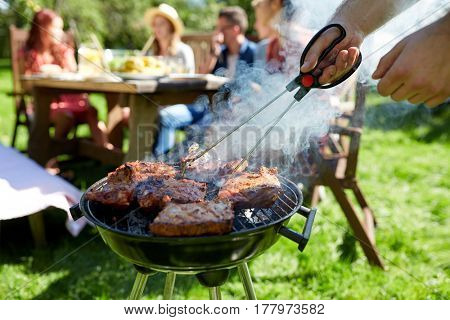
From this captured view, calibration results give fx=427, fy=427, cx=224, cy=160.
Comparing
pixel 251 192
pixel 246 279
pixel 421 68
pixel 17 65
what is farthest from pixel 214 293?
pixel 17 65

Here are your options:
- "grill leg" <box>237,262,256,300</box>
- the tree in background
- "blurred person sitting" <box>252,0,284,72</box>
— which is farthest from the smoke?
the tree in background

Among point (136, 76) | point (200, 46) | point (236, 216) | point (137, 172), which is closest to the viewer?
point (236, 216)

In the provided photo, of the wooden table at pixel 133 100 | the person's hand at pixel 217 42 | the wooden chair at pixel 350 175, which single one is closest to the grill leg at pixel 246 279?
the wooden chair at pixel 350 175

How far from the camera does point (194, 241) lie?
126cm

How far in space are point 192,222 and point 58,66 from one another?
3698 millimetres

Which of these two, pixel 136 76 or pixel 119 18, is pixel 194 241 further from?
pixel 119 18

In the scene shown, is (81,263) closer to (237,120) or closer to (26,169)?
(26,169)

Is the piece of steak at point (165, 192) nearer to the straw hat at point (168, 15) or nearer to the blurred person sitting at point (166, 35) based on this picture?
the blurred person sitting at point (166, 35)

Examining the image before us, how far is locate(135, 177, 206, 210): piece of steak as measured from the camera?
1.47 metres

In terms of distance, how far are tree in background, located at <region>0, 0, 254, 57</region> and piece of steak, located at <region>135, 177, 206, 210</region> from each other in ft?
41.1

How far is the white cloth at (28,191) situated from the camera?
2.38m

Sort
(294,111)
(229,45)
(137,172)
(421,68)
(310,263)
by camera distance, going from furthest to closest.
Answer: (229,45), (310,263), (294,111), (137,172), (421,68)

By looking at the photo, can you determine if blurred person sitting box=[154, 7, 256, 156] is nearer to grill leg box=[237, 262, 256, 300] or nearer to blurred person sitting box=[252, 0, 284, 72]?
blurred person sitting box=[252, 0, 284, 72]

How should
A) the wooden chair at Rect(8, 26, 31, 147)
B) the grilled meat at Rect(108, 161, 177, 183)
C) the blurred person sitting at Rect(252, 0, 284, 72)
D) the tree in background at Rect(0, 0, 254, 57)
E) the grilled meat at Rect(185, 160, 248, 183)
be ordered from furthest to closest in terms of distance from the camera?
the tree in background at Rect(0, 0, 254, 57) → the wooden chair at Rect(8, 26, 31, 147) → the blurred person sitting at Rect(252, 0, 284, 72) → the grilled meat at Rect(185, 160, 248, 183) → the grilled meat at Rect(108, 161, 177, 183)
